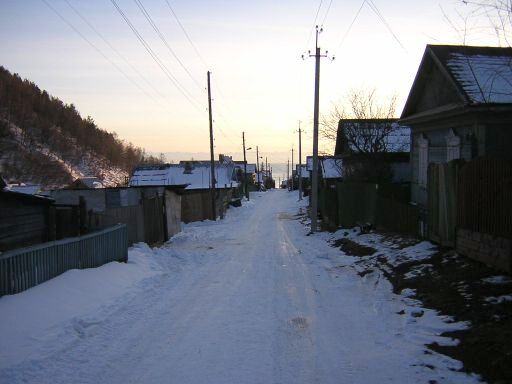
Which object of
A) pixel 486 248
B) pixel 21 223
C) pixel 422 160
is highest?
pixel 422 160

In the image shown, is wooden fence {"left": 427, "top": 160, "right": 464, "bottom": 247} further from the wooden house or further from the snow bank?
the snow bank

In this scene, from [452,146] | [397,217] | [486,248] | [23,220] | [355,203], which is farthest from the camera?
[355,203]

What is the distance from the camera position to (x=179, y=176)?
5659 centimetres

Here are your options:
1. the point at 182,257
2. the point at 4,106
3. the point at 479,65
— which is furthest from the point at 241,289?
the point at 4,106

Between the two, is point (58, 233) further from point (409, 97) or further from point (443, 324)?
point (409, 97)

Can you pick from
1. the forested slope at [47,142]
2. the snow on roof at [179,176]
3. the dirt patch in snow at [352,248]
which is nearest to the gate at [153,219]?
the dirt patch in snow at [352,248]

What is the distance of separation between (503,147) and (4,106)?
121 metres

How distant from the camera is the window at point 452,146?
1620 centimetres

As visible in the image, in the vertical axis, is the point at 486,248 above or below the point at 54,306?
above

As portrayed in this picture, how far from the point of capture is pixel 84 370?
5883 mm

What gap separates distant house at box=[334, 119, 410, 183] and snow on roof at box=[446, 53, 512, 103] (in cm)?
985

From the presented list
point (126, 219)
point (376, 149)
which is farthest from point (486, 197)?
point (376, 149)

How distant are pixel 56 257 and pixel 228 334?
13.3 ft

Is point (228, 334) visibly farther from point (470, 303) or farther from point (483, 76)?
point (483, 76)
